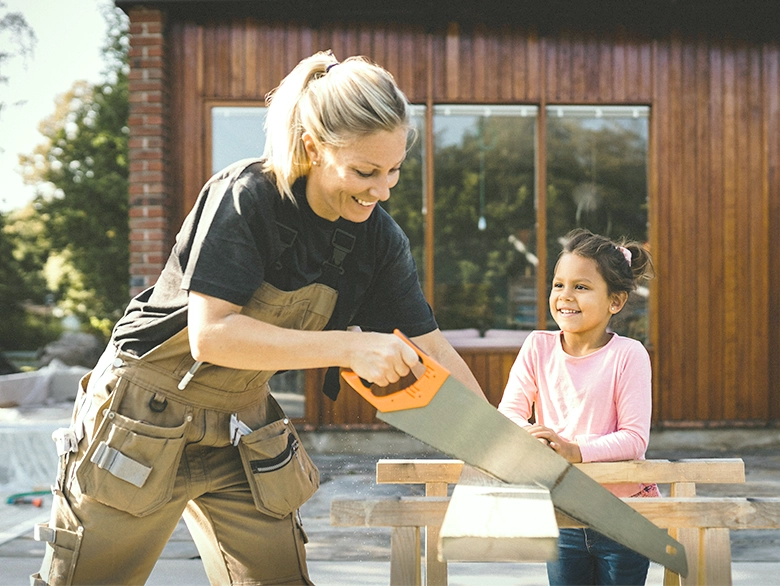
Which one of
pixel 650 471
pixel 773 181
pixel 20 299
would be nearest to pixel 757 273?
pixel 773 181

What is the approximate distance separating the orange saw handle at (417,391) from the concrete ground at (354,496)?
2.24 feet

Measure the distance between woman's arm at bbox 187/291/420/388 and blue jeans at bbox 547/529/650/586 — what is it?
1229 millimetres

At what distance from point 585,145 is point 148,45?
430cm

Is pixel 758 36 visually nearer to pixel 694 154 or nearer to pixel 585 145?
pixel 694 154

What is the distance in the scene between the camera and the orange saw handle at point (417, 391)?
6.28 ft

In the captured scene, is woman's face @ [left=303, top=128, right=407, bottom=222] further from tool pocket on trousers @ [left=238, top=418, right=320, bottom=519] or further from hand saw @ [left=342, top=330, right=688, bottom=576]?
tool pocket on trousers @ [left=238, top=418, right=320, bottom=519]

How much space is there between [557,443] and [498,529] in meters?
0.85

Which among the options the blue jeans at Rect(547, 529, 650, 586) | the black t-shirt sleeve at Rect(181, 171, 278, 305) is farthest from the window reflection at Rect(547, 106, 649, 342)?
the black t-shirt sleeve at Rect(181, 171, 278, 305)

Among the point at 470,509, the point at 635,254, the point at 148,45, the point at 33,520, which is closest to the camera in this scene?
the point at 470,509

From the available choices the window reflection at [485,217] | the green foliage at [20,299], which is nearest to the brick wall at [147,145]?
the window reflection at [485,217]

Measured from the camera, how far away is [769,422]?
7547 mm

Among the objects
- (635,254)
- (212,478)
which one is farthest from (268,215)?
(635,254)

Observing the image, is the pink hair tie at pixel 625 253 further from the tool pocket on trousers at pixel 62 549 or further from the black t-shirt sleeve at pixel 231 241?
the tool pocket on trousers at pixel 62 549

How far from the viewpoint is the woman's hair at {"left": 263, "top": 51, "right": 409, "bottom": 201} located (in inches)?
76.2
